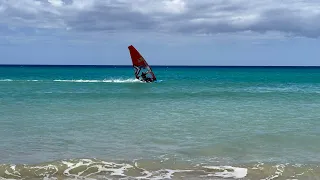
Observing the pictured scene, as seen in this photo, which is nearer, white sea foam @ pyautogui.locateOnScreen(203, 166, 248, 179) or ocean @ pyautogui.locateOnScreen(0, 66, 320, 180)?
white sea foam @ pyautogui.locateOnScreen(203, 166, 248, 179)

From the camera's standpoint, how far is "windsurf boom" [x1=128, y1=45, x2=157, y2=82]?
48906 mm

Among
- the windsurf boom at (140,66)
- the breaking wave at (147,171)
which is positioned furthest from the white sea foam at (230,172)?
the windsurf boom at (140,66)

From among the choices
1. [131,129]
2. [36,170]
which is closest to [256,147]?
[131,129]

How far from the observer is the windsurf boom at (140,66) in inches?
1925

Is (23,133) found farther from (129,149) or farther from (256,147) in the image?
(256,147)

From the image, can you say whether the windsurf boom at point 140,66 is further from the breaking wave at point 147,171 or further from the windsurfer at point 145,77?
→ the breaking wave at point 147,171

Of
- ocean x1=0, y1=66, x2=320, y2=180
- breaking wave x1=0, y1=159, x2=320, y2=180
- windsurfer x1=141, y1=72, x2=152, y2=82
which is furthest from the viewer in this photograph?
windsurfer x1=141, y1=72, x2=152, y2=82

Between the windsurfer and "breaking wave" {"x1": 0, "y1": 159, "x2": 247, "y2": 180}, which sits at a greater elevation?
the windsurfer

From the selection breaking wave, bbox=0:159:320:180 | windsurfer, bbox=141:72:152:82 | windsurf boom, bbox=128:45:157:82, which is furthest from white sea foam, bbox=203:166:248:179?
windsurfer, bbox=141:72:152:82

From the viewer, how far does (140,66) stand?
5050 centimetres

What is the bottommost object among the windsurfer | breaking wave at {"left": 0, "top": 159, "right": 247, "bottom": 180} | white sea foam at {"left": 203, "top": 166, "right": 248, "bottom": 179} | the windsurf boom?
breaking wave at {"left": 0, "top": 159, "right": 247, "bottom": 180}

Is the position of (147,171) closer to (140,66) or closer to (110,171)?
(110,171)

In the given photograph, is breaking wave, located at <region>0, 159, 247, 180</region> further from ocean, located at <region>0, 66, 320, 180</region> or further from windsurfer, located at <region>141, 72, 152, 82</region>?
windsurfer, located at <region>141, 72, 152, 82</region>

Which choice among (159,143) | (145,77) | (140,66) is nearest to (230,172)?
(159,143)
